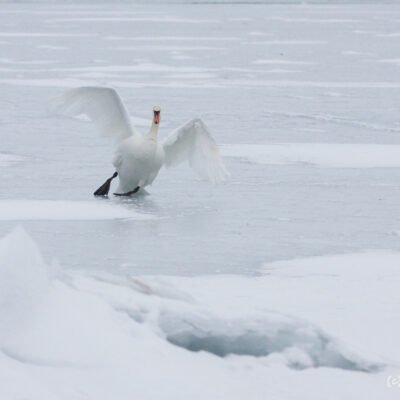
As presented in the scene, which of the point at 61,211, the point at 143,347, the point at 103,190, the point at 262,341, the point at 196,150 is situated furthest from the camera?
the point at 196,150

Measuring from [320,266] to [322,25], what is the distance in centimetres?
2665

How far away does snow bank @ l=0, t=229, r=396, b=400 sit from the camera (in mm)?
4113

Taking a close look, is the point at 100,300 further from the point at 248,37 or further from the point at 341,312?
the point at 248,37

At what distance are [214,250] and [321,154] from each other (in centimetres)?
381

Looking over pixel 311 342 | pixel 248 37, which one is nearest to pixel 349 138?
pixel 311 342

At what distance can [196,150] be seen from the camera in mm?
9070

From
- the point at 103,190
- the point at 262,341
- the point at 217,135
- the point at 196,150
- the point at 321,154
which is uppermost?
Result: the point at 262,341

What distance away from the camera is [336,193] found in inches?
339

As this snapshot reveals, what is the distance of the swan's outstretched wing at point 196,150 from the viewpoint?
29.4ft

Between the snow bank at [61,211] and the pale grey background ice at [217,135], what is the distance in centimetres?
15

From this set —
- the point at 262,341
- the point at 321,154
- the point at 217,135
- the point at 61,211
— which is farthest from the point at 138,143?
the point at 262,341

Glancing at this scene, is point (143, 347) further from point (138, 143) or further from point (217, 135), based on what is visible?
point (217, 135)

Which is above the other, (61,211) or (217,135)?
(61,211)

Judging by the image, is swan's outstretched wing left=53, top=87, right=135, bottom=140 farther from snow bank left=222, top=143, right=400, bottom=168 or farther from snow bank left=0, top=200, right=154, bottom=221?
snow bank left=222, top=143, right=400, bottom=168
